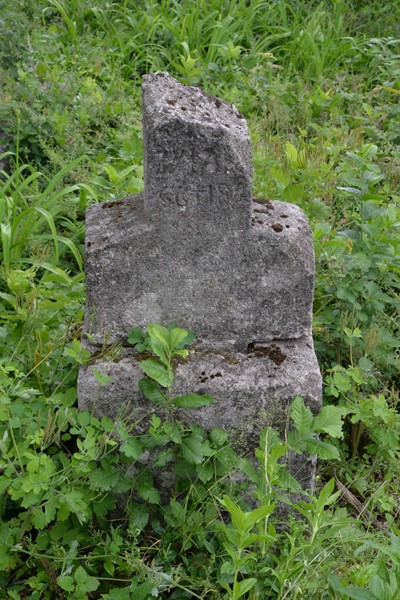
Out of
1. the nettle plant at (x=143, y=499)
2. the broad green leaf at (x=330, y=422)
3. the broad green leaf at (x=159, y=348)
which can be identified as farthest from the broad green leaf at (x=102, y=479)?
the broad green leaf at (x=330, y=422)

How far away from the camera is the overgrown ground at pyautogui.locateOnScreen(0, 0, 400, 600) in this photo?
7.47 ft

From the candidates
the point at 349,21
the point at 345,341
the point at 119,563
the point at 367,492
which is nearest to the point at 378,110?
the point at 349,21

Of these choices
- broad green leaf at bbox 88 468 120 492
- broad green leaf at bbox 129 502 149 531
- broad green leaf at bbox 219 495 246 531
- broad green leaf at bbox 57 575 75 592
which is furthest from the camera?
broad green leaf at bbox 129 502 149 531

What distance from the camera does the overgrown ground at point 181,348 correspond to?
2277 mm

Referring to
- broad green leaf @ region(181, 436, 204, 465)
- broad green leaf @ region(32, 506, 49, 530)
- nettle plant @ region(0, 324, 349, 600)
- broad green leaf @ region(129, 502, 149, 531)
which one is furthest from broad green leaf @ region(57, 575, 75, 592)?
broad green leaf @ region(181, 436, 204, 465)

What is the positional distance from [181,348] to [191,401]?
0.66ft

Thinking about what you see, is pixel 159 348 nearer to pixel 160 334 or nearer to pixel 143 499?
pixel 160 334

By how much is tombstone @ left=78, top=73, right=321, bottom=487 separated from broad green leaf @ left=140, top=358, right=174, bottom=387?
0.11m

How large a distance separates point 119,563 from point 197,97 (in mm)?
1422

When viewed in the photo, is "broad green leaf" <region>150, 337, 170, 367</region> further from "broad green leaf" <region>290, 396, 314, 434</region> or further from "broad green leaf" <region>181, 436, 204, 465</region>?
"broad green leaf" <region>290, 396, 314, 434</region>

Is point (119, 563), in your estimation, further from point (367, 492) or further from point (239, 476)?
point (367, 492)

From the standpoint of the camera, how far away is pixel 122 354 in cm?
255

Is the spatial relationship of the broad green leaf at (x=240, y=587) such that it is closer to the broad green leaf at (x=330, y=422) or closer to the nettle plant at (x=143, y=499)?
the nettle plant at (x=143, y=499)

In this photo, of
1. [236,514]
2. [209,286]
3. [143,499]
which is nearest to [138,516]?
[143,499]
